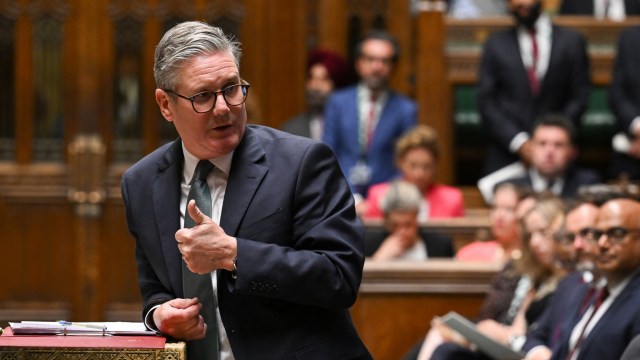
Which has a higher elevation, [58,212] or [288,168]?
[288,168]

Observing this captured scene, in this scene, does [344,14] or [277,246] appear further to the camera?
[344,14]

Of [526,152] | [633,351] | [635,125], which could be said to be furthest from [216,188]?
[635,125]

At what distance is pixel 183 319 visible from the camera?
2.75m

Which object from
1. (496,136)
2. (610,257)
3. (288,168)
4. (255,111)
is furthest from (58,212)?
(288,168)

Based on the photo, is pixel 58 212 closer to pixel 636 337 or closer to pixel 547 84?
pixel 547 84

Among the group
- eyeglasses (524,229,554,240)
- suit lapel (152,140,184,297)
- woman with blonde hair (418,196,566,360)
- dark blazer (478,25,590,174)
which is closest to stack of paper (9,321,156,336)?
suit lapel (152,140,184,297)

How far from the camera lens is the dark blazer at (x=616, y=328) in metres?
4.32

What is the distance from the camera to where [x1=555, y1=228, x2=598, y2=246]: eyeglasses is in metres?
4.66

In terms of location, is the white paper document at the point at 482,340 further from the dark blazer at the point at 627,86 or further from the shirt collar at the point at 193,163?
the dark blazer at the point at 627,86

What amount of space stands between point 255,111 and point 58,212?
1.79 m

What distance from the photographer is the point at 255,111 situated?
7969mm

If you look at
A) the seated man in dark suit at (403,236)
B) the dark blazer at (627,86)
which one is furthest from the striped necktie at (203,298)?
the dark blazer at (627,86)

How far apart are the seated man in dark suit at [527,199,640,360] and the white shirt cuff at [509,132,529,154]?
8.81ft

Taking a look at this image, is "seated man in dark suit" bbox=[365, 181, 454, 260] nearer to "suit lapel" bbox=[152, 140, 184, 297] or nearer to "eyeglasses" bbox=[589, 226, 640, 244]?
"eyeglasses" bbox=[589, 226, 640, 244]
